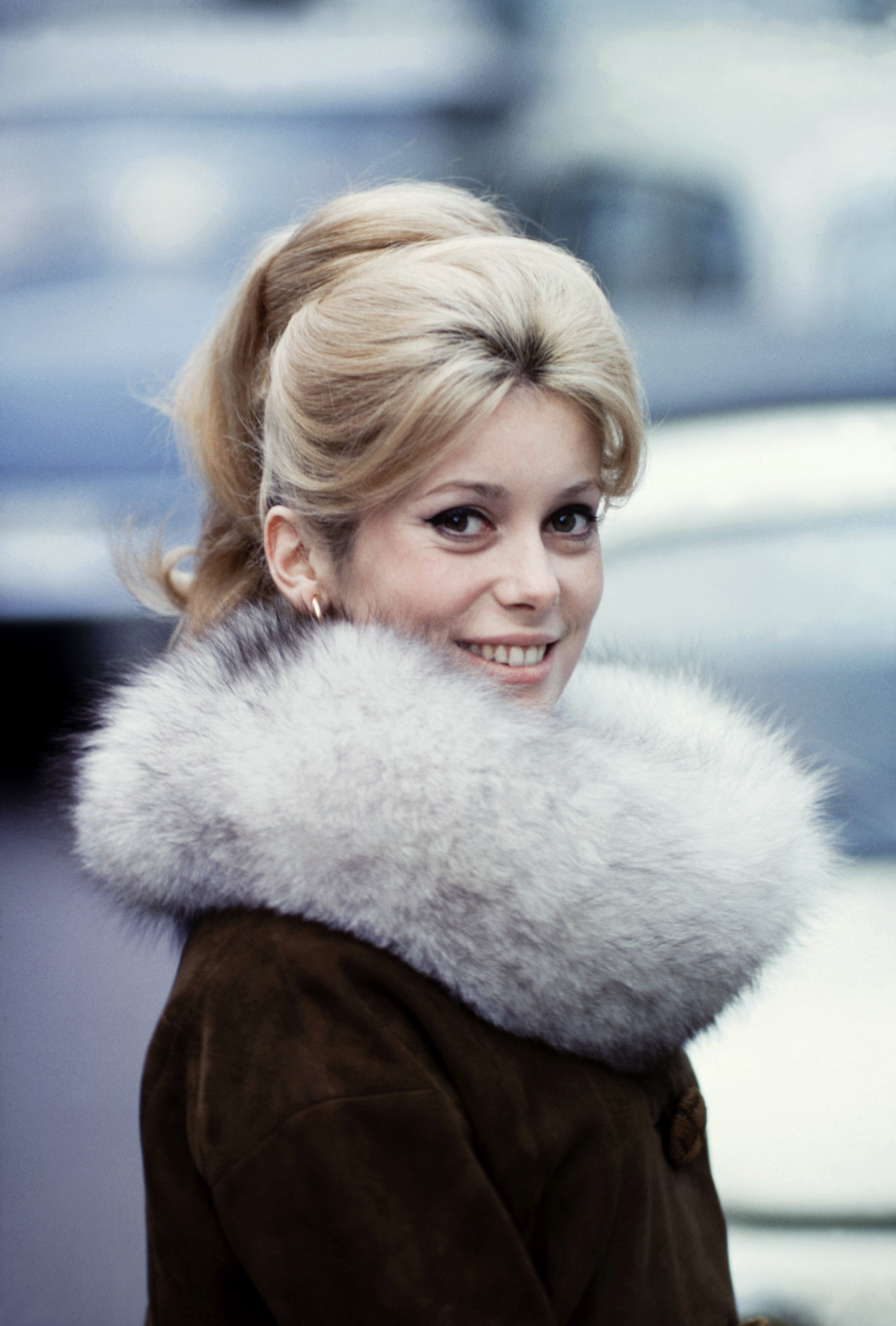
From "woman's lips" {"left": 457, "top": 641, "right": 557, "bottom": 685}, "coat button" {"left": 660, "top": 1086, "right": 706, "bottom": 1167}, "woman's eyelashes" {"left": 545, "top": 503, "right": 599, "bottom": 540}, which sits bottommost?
"coat button" {"left": 660, "top": 1086, "right": 706, "bottom": 1167}

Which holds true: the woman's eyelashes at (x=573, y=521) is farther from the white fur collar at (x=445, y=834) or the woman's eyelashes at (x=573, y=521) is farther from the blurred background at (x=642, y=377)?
the blurred background at (x=642, y=377)

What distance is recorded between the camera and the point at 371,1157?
0.60 m

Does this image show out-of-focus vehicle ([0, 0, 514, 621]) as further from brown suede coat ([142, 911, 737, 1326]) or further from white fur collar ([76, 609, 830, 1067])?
brown suede coat ([142, 911, 737, 1326])

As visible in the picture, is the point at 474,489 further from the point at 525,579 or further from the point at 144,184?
the point at 144,184

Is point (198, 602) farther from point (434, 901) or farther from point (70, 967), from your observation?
point (70, 967)

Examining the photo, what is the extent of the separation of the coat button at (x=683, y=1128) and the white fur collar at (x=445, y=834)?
0.13 metres

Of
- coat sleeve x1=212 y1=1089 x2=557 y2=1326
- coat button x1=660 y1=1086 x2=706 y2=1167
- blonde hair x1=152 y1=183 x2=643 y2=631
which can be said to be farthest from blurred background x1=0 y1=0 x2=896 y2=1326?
coat sleeve x1=212 y1=1089 x2=557 y2=1326

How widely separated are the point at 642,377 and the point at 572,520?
684mm

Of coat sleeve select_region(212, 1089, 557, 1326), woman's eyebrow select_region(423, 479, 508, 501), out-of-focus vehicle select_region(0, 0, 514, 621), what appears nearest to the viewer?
coat sleeve select_region(212, 1089, 557, 1326)

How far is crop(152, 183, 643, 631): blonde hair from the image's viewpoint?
31.0 inches

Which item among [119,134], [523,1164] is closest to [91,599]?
[119,134]

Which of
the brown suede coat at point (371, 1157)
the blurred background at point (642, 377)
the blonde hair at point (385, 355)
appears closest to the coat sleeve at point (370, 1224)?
the brown suede coat at point (371, 1157)

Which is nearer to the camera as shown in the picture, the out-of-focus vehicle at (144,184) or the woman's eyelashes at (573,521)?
the woman's eyelashes at (573,521)

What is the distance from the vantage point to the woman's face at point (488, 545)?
0.79 metres
